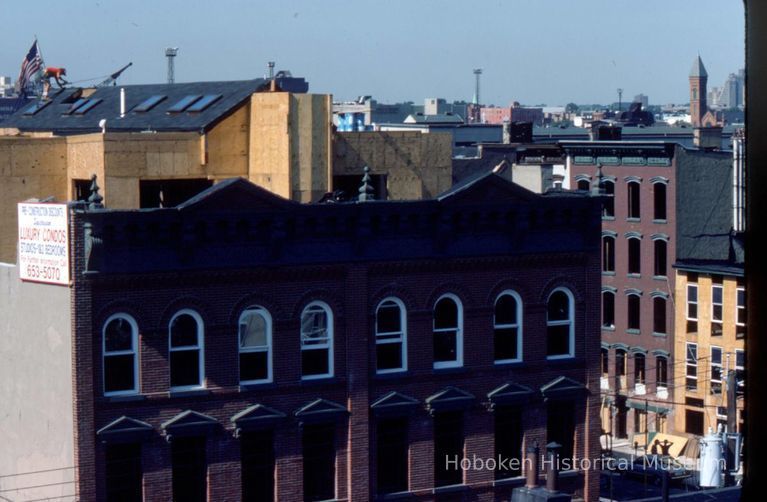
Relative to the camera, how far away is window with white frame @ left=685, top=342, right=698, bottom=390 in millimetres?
51219

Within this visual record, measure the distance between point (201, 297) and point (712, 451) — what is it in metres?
19.8

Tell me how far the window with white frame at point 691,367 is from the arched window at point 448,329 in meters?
23.9

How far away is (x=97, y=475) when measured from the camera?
84.7 ft

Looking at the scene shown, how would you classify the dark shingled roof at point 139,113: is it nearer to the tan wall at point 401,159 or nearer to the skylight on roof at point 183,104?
the skylight on roof at point 183,104

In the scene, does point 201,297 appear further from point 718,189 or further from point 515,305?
point 718,189

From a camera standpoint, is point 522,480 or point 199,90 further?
point 199,90

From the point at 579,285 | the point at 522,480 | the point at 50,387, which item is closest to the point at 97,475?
the point at 50,387

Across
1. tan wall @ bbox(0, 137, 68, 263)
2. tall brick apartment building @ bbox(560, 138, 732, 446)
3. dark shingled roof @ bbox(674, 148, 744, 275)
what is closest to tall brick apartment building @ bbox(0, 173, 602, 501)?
tan wall @ bbox(0, 137, 68, 263)

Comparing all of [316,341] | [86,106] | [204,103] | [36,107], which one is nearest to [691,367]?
[204,103]

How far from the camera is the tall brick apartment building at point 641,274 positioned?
52.6m

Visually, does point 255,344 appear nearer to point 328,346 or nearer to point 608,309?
Answer: point 328,346

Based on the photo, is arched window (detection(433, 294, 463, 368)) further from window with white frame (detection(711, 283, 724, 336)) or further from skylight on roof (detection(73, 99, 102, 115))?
window with white frame (detection(711, 283, 724, 336))

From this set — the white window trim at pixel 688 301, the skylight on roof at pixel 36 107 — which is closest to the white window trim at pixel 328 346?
the skylight on roof at pixel 36 107

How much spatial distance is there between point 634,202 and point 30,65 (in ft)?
81.8
